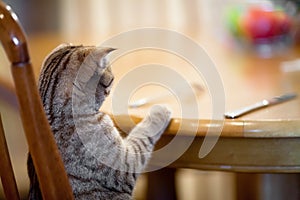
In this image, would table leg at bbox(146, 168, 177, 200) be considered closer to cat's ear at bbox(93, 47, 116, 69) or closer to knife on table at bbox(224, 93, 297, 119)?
knife on table at bbox(224, 93, 297, 119)

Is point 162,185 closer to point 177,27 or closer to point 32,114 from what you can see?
point 177,27

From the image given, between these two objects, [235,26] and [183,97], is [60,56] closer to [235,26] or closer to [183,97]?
[183,97]

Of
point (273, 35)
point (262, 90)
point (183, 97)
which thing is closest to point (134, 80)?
point (183, 97)

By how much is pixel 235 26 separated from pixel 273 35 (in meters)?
0.12

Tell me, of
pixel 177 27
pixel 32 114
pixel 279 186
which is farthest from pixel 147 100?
pixel 177 27

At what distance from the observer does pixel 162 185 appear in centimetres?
170

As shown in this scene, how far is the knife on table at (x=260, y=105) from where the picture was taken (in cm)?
101

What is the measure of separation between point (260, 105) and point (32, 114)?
0.52m

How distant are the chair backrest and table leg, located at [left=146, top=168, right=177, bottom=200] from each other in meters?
0.95

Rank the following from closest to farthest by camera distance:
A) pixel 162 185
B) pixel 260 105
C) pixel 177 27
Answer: pixel 260 105 < pixel 162 185 < pixel 177 27

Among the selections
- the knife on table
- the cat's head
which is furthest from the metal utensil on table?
the cat's head

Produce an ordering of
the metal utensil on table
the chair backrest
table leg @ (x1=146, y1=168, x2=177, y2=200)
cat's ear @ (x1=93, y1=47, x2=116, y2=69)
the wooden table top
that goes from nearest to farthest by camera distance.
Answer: the chair backrest, cat's ear @ (x1=93, y1=47, x2=116, y2=69), the wooden table top, the metal utensil on table, table leg @ (x1=146, y1=168, x2=177, y2=200)

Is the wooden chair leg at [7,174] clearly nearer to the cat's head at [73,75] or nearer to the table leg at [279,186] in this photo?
the cat's head at [73,75]

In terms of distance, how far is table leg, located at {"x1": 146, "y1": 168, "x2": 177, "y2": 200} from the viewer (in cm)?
169
